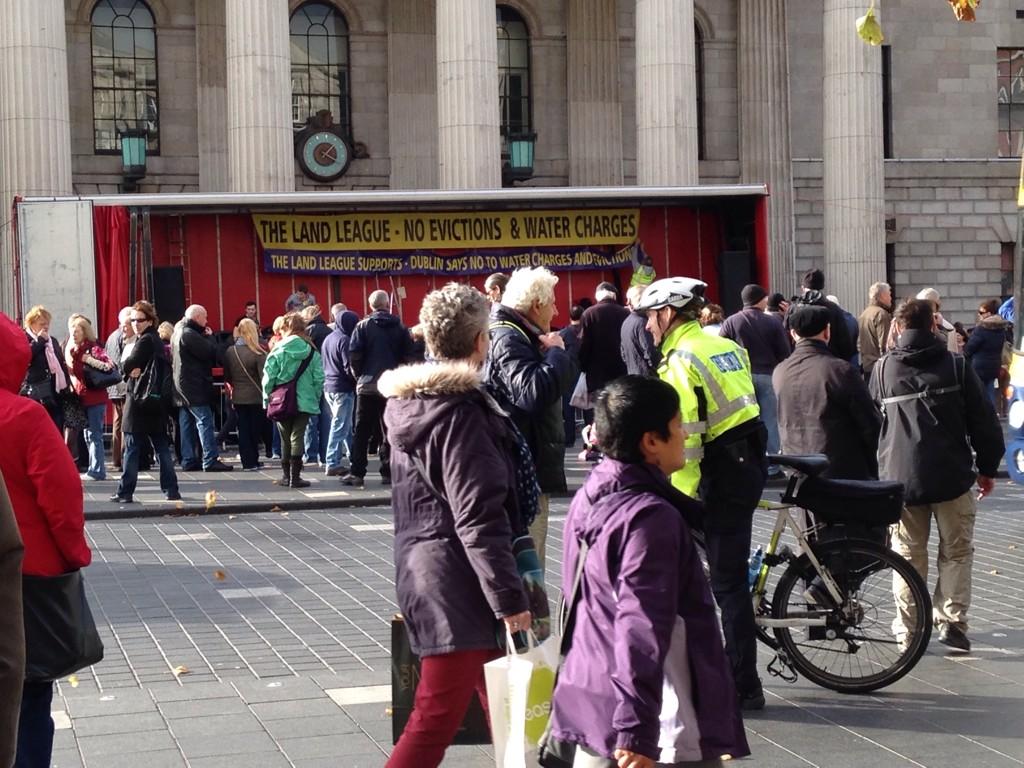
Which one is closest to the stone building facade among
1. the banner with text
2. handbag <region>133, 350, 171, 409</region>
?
the banner with text

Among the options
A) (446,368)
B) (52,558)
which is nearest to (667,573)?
(446,368)

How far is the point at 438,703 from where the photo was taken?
17.3 ft

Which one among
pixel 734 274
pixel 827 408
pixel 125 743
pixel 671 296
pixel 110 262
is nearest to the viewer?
pixel 125 743

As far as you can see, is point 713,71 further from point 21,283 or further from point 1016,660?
point 1016,660

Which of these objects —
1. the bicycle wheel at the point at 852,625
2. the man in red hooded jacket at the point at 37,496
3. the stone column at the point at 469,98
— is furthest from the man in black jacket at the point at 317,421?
the man in red hooded jacket at the point at 37,496

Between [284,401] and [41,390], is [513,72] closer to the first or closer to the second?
[284,401]

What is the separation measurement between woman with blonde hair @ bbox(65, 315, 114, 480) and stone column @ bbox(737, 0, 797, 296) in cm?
1955

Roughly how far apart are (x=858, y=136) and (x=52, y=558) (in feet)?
89.0

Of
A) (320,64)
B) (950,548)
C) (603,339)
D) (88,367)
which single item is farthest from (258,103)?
(950,548)

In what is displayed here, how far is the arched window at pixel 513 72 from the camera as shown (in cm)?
3384

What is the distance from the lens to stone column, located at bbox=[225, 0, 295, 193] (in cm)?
2716

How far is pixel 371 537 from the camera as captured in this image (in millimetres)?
13172

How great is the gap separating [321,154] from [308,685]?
2530cm

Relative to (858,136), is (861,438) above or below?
below
